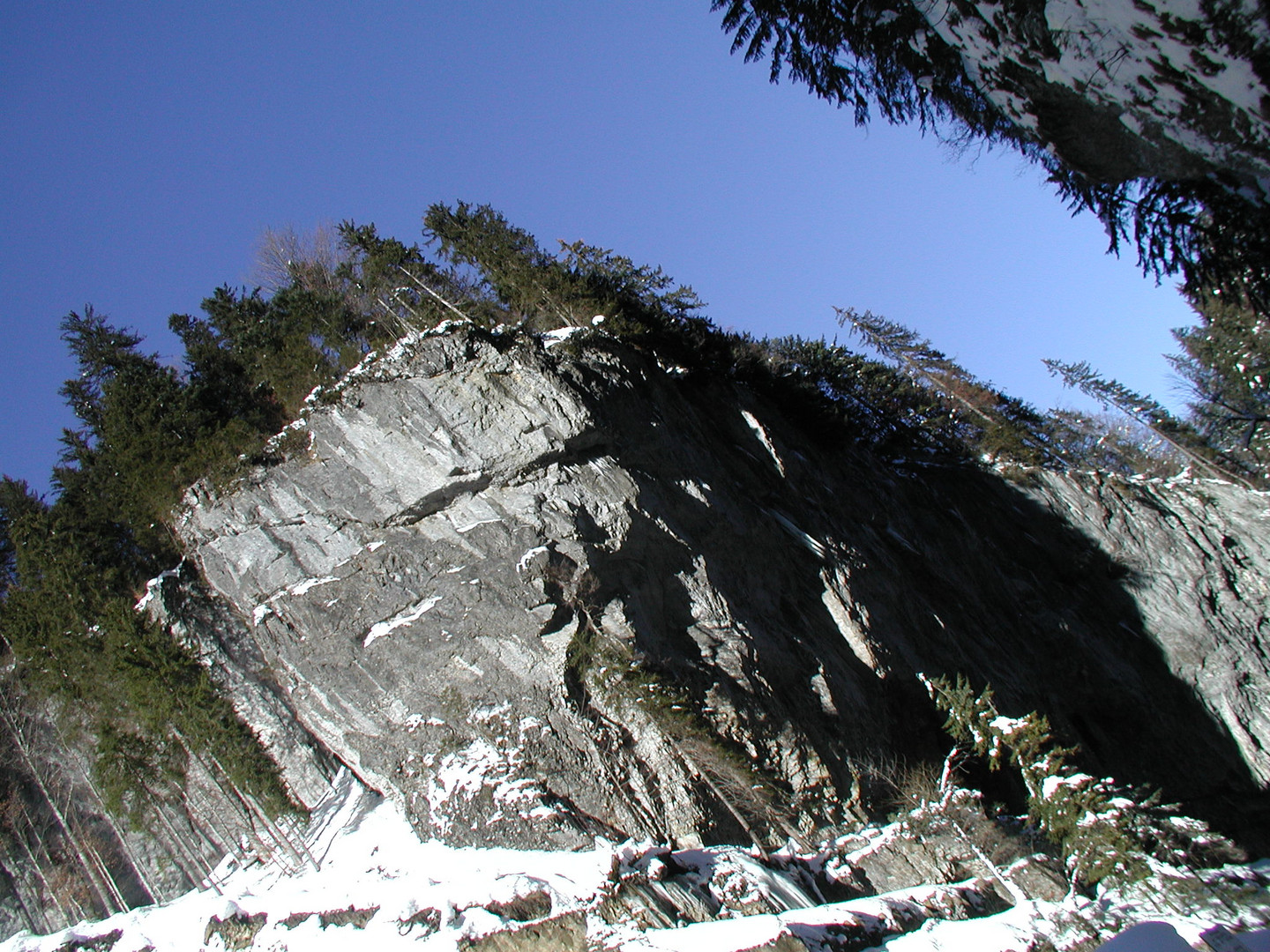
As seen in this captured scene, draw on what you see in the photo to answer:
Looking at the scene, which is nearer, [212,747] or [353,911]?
[353,911]

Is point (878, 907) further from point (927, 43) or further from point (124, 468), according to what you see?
point (124, 468)

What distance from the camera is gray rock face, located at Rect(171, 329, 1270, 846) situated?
1491cm

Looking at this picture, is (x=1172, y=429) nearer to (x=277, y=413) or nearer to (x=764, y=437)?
(x=764, y=437)

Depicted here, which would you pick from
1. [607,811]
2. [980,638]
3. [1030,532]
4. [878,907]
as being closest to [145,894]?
[607,811]

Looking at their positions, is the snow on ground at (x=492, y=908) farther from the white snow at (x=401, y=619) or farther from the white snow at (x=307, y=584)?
the white snow at (x=307, y=584)

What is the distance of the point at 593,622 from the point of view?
618 inches

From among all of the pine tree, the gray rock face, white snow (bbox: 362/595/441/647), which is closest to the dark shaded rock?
the gray rock face

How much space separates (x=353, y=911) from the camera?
1423cm

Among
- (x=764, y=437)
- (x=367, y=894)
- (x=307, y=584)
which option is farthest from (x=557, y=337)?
(x=367, y=894)

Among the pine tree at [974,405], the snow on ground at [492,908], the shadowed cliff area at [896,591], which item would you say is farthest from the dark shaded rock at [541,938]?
the pine tree at [974,405]

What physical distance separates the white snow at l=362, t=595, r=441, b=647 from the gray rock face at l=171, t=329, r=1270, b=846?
54 millimetres

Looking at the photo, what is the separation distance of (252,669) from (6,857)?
370 inches

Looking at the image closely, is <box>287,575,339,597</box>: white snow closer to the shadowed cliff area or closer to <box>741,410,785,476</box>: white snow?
the shadowed cliff area

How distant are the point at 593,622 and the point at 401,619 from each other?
470cm
